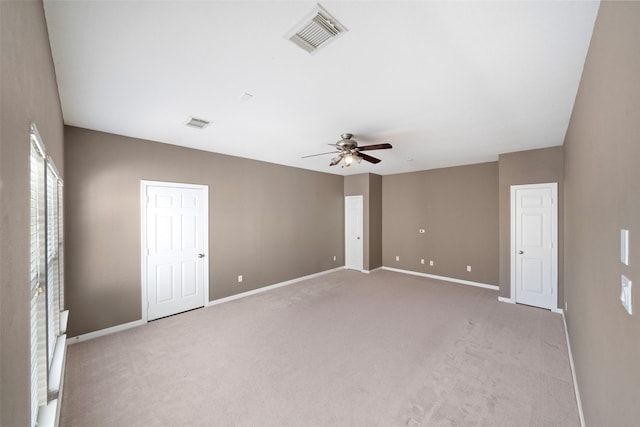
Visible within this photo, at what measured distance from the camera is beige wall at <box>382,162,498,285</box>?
5352 millimetres

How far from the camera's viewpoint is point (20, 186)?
92 centimetres

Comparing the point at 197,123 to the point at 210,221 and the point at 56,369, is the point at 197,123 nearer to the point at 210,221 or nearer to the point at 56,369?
the point at 210,221

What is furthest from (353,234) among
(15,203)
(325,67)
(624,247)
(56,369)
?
(15,203)

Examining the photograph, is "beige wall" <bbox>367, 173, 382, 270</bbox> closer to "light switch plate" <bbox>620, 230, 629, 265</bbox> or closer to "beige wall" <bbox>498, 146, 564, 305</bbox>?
"beige wall" <bbox>498, 146, 564, 305</bbox>

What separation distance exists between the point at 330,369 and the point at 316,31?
2844 millimetres

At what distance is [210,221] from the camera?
443 cm

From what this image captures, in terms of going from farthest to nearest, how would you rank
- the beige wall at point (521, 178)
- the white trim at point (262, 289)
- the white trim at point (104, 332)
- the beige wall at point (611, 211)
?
the white trim at point (262, 289) < the beige wall at point (521, 178) < the white trim at point (104, 332) < the beige wall at point (611, 211)

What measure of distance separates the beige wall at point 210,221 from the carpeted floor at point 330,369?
0.60 metres

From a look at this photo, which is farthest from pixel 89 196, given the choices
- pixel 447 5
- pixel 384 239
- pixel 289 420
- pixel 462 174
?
pixel 462 174

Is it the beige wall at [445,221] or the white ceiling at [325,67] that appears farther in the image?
the beige wall at [445,221]

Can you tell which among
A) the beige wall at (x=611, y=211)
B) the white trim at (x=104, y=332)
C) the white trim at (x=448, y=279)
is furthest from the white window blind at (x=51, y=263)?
the white trim at (x=448, y=279)

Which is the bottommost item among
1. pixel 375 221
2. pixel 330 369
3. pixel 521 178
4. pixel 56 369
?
pixel 330 369

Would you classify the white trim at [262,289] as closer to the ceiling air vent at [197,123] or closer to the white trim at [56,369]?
the white trim at [56,369]

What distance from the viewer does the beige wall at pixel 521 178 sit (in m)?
4.02
